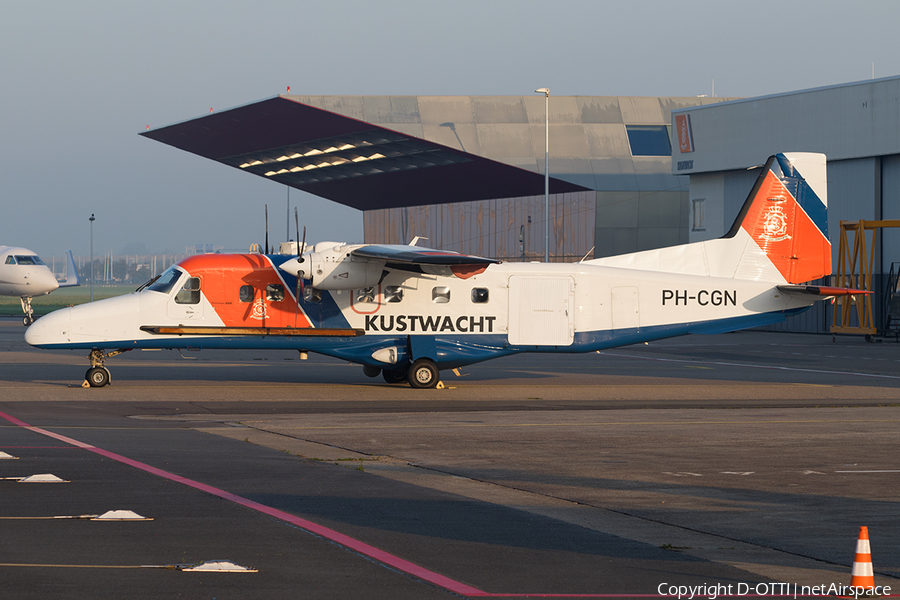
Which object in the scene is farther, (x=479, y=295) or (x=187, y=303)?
(x=479, y=295)

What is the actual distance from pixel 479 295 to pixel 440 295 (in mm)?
963

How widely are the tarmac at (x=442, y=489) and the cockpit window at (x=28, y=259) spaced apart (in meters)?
31.5

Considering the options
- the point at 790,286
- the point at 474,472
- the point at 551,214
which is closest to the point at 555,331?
the point at 790,286

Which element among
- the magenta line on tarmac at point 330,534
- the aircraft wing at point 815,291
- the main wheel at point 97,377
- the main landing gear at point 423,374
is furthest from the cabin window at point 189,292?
the aircraft wing at point 815,291

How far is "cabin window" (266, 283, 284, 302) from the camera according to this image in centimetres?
2272

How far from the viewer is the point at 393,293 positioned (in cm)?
2308

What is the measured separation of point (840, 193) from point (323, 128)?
33.0 metres

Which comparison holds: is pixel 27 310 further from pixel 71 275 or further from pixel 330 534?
pixel 330 534

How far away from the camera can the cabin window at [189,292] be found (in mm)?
22406

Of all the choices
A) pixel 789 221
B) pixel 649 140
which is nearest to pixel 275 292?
pixel 789 221

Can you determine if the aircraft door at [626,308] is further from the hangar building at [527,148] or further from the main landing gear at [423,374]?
the hangar building at [527,148]

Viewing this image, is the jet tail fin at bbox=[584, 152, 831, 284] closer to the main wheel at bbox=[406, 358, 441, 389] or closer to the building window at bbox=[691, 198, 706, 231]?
the main wheel at bbox=[406, 358, 441, 389]

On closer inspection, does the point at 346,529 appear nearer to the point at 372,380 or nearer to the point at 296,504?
the point at 296,504

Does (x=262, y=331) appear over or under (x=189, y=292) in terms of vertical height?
under
